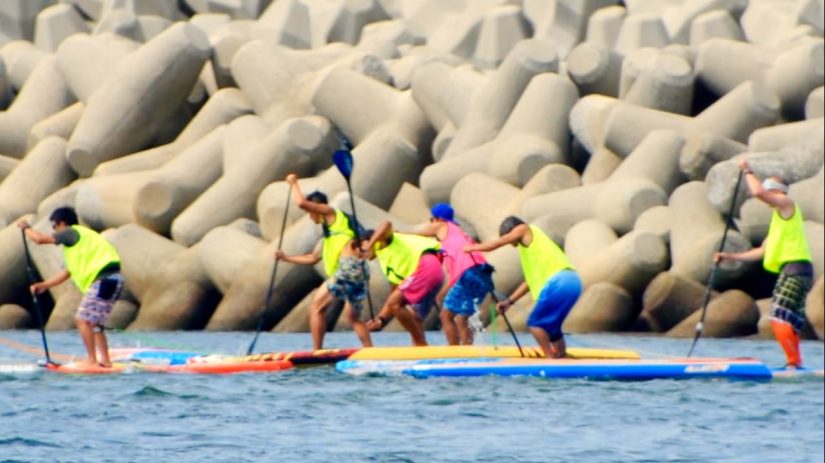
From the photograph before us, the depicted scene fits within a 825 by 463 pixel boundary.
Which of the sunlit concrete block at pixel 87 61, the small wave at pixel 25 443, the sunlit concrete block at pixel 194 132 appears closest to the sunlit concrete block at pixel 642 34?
the sunlit concrete block at pixel 194 132

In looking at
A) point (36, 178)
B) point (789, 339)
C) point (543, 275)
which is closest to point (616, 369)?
point (543, 275)

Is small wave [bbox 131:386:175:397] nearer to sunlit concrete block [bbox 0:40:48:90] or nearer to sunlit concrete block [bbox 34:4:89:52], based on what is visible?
sunlit concrete block [bbox 0:40:48:90]

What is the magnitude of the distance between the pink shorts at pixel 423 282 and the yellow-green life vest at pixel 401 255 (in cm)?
6

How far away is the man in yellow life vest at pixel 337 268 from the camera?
56.6 ft

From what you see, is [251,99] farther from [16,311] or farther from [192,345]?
[192,345]

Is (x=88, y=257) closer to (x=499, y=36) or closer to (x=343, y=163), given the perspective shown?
(x=343, y=163)

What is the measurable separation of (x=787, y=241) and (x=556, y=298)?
1.65 meters

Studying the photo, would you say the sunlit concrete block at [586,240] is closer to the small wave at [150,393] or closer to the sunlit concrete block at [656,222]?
the sunlit concrete block at [656,222]

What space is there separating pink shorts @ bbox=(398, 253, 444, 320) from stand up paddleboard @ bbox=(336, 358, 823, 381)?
1.39m

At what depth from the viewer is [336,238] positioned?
17.5m

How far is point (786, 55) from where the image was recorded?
25969 millimetres

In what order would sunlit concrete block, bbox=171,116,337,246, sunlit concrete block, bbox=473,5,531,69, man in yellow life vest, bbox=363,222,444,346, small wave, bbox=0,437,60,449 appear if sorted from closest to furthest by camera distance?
small wave, bbox=0,437,60,449 < man in yellow life vest, bbox=363,222,444,346 < sunlit concrete block, bbox=171,116,337,246 < sunlit concrete block, bbox=473,5,531,69

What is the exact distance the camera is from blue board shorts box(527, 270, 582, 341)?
51.9 feet

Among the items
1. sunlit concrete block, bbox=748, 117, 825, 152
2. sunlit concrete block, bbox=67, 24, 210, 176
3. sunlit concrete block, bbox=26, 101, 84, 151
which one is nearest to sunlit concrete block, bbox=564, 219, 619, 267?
sunlit concrete block, bbox=748, 117, 825, 152
